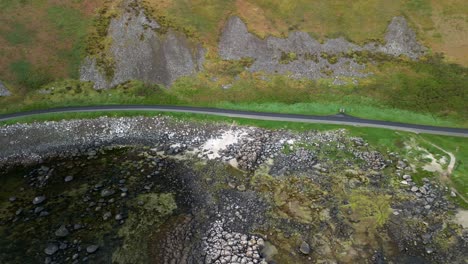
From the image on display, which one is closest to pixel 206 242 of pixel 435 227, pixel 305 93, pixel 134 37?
pixel 435 227

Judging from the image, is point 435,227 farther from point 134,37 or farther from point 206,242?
point 134,37

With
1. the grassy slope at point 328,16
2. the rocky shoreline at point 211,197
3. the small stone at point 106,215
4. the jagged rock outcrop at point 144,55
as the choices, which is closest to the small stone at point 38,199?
the rocky shoreline at point 211,197

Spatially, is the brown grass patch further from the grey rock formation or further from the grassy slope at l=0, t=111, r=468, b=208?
the grassy slope at l=0, t=111, r=468, b=208

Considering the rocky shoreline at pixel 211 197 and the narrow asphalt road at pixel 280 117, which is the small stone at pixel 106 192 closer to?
the rocky shoreline at pixel 211 197

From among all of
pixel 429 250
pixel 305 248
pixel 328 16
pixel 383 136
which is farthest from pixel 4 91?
pixel 429 250

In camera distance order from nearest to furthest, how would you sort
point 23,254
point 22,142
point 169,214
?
point 23,254
point 169,214
point 22,142

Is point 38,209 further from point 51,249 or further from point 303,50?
point 303,50

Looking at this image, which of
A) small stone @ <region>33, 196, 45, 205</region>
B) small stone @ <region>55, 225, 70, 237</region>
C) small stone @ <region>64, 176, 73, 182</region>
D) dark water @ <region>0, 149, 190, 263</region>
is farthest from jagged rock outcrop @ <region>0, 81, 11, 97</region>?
small stone @ <region>55, 225, 70, 237</region>
